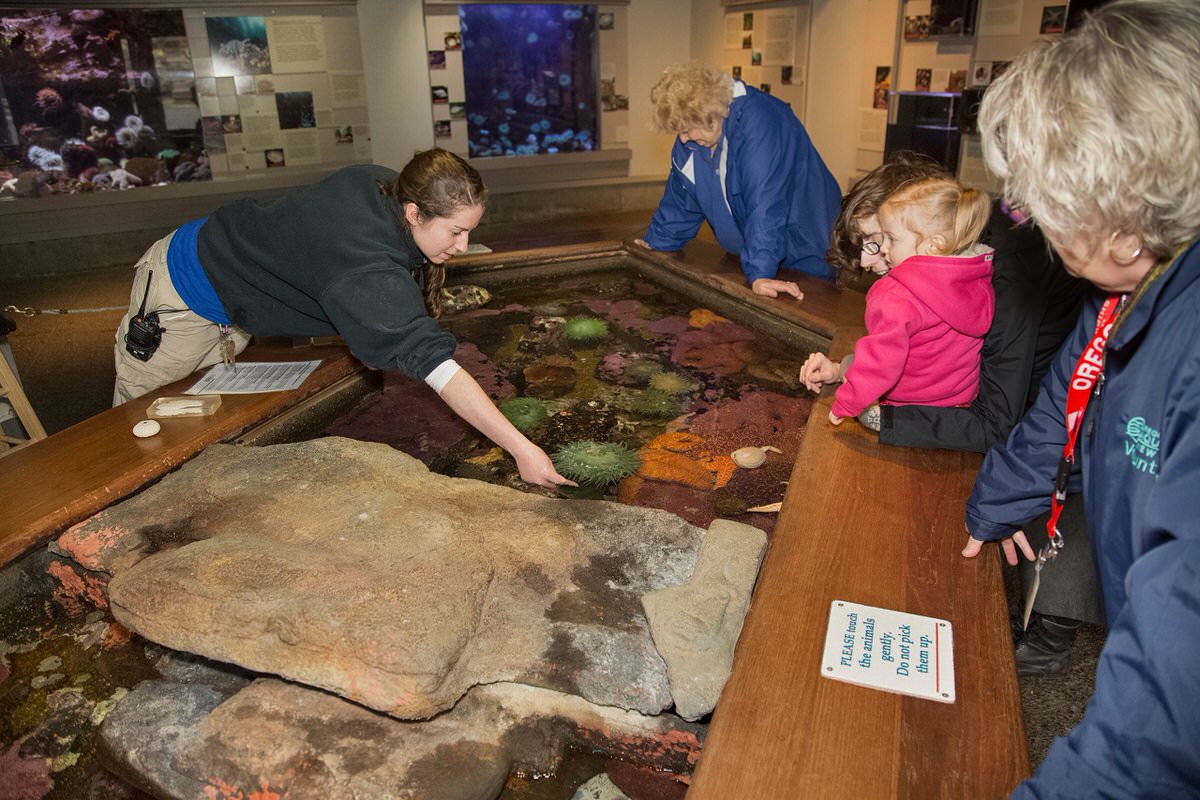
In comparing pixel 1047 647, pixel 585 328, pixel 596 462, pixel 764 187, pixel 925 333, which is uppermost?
pixel 764 187

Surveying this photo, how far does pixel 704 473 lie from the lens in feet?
10.2

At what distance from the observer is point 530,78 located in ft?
29.3

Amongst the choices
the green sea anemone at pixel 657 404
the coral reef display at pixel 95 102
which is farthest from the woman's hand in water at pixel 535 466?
the coral reef display at pixel 95 102

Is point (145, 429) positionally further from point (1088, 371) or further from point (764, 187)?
point (764, 187)

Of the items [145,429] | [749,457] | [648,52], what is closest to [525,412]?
[749,457]

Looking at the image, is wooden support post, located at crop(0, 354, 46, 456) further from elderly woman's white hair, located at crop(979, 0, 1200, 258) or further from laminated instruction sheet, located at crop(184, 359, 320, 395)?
elderly woman's white hair, located at crop(979, 0, 1200, 258)

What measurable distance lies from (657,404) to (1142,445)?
2568 mm

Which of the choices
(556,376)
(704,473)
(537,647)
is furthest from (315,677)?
(556,376)

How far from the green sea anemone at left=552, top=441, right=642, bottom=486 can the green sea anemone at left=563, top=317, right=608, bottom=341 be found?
132 cm

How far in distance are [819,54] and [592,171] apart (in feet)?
9.20

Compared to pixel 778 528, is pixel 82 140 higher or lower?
higher

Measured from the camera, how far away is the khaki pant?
3361mm

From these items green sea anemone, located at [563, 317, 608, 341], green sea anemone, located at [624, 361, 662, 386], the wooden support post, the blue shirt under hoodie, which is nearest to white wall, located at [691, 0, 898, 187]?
green sea anemone, located at [563, 317, 608, 341]

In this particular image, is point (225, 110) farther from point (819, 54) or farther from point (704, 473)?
point (704, 473)
